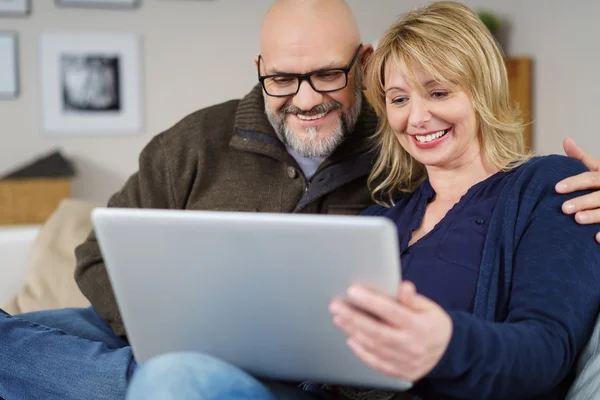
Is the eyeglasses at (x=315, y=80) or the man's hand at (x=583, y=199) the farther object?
the eyeglasses at (x=315, y=80)

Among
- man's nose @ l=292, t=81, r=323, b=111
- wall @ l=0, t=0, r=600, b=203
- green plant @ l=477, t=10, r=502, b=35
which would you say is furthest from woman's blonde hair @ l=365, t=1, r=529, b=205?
green plant @ l=477, t=10, r=502, b=35

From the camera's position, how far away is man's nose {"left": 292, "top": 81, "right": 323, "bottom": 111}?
5.35ft

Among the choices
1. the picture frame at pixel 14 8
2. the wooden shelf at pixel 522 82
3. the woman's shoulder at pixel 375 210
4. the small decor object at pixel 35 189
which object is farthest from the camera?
the picture frame at pixel 14 8

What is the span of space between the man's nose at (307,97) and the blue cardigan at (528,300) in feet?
1.76

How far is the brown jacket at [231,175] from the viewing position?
169cm

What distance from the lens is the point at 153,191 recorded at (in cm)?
181

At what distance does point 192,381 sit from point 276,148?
945 millimetres

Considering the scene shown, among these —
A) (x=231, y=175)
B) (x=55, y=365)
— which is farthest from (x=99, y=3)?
(x=55, y=365)

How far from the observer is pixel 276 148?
1.75 m

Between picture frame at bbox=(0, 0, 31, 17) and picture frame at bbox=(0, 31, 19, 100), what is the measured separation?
10 cm

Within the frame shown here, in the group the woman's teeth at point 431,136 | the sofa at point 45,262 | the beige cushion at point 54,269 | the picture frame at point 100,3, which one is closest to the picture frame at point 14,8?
the picture frame at point 100,3

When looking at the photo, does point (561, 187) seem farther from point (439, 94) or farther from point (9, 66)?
point (9, 66)

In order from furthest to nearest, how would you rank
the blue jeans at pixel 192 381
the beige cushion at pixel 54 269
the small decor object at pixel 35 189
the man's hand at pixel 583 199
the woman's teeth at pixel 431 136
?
1. the small decor object at pixel 35 189
2. the beige cushion at pixel 54 269
3. the woman's teeth at pixel 431 136
4. the man's hand at pixel 583 199
5. the blue jeans at pixel 192 381

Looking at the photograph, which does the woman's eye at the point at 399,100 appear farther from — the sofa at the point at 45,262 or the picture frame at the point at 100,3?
the picture frame at the point at 100,3
